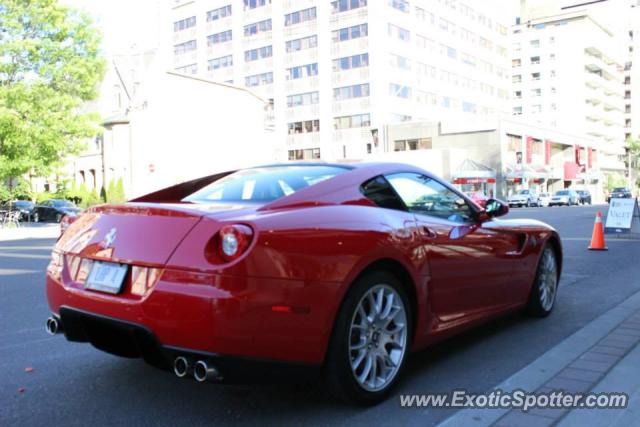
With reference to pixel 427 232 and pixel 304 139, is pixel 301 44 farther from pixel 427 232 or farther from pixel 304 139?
pixel 427 232

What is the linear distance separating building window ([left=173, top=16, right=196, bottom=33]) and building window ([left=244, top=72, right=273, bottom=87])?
12765 millimetres

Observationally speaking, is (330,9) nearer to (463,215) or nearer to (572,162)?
(572,162)

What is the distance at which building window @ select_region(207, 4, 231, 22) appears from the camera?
70.9 m

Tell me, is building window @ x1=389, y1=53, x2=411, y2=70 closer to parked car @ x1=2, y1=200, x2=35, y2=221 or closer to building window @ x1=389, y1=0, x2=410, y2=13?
building window @ x1=389, y1=0, x2=410, y2=13

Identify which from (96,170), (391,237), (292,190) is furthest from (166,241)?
(96,170)

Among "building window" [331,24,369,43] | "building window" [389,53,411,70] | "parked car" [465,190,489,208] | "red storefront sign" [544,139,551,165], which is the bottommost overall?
"parked car" [465,190,489,208]

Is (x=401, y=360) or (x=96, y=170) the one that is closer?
(x=401, y=360)

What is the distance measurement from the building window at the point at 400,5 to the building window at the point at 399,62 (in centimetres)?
493

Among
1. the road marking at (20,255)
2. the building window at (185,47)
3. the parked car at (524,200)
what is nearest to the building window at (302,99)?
the building window at (185,47)

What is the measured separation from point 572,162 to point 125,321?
80.7 m

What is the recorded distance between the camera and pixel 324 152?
61.9 m

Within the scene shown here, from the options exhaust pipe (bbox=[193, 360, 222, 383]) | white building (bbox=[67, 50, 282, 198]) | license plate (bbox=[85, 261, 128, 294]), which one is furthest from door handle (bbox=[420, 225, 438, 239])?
white building (bbox=[67, 50, 282, 198])

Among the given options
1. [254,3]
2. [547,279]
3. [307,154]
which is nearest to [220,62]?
[254,3]

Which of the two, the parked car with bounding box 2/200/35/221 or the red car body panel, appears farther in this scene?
the parked car with bounding box 2/200/35/221
